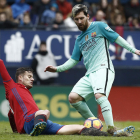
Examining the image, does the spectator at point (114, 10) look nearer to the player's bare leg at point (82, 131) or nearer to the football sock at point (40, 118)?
the player's bare leg at point (82, 131)

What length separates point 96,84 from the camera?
17.8ft

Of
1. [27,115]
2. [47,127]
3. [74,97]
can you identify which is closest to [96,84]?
[74,97]

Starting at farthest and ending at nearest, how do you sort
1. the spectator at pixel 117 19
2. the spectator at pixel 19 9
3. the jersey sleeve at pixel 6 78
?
the spectator at pixel 19 9
the spectator at pixel 117 19
the jersey sleeve at pixel 6 78

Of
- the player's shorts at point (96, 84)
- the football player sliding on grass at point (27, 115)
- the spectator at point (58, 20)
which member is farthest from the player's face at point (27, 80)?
the spectator at point (58, 20)

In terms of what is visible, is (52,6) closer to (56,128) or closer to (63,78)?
(63,78)

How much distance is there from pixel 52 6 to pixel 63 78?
2.81 m

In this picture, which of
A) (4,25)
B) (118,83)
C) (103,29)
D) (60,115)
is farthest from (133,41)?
(103,29)

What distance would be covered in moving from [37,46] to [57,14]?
53.3 inches

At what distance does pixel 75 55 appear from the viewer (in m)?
6.14

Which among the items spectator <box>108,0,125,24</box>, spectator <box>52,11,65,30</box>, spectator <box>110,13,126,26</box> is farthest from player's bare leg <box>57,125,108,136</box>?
spectator <box>108,0,125,24</box>

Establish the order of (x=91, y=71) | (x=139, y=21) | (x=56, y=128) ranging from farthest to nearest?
(x=139, y=21) → (x=91, y=71) → (x=56, y=128)

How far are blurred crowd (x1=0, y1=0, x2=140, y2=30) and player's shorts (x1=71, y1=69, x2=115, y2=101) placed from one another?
4.88m

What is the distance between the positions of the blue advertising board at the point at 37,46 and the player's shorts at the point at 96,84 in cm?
448

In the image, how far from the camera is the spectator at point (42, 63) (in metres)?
9.86
